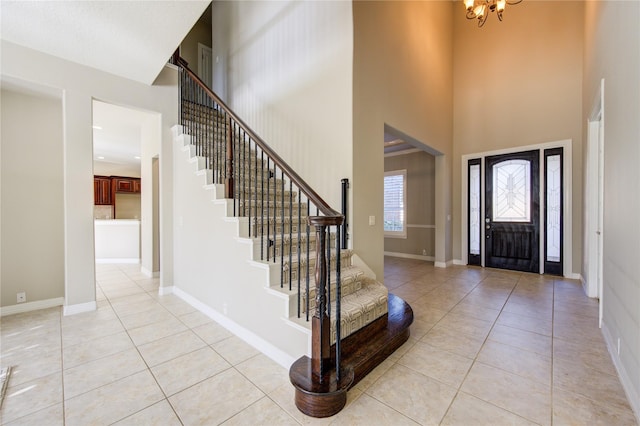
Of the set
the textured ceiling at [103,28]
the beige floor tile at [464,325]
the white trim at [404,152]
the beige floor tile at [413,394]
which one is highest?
the textured ceiling at [103,28]

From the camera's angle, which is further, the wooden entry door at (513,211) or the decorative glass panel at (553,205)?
the wooden entry door at (513,211)

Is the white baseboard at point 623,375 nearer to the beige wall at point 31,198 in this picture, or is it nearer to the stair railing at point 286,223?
the stair railing at point 286,223

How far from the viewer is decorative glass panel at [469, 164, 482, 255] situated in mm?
5664

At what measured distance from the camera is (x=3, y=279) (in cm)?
319

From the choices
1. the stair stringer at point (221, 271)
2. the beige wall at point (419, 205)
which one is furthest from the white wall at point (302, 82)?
the beige wall at point (419, 205)

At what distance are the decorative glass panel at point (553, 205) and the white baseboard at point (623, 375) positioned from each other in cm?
276

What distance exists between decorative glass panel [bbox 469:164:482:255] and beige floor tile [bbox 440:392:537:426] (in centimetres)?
462

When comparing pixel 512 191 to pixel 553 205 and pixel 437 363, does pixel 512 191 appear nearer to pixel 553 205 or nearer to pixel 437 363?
pixel 553 205

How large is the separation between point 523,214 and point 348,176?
399 centimetres

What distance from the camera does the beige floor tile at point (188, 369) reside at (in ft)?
6.27

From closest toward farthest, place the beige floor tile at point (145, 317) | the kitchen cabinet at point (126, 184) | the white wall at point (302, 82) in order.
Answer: the beige floor tile at point (145, 317) → the white wall at point (302, 82) → the kitchen cabinet at point (126, 184)

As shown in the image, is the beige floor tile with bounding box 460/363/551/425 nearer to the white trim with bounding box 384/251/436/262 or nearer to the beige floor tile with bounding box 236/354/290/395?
the beige floor tile with bounding box 236/354/290/395

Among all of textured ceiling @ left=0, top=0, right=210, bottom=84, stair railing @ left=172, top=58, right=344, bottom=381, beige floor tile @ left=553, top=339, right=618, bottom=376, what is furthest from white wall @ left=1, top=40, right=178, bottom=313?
beige floor tile @ left=553, top=339, right=618, bottom=376

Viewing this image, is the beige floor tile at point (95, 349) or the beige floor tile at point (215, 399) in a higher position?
the beige floor tile at point (95, 349)
